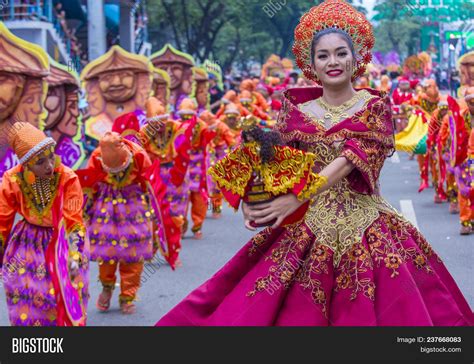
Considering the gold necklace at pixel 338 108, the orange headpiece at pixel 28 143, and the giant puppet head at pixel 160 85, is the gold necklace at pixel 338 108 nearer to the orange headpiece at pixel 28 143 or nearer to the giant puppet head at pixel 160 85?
the orange headpiece at pixel 28 143

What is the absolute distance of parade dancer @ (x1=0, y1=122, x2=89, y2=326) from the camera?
6211 mm

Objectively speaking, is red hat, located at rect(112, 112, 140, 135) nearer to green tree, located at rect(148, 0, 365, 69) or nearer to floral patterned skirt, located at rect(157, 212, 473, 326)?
floral patterned skirt, located at rect(157, 212, 473, 326)

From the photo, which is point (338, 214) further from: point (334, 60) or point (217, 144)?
point (217, 144)

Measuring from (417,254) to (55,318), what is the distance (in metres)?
2.67

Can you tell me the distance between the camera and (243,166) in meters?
4.20

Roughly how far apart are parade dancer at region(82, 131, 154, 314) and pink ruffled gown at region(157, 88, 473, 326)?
12.8 ft

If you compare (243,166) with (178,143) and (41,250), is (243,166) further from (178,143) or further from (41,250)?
(178,143)

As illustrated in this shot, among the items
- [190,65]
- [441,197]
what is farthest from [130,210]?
[190,65]

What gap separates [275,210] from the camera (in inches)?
165

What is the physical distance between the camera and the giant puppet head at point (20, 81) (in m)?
8.77

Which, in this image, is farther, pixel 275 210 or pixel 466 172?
pixel 466 172

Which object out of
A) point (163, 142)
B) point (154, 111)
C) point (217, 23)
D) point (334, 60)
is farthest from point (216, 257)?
point (217, 23)

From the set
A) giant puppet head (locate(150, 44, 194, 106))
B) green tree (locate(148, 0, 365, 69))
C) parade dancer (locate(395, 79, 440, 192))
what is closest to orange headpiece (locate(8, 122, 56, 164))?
parade dancer (locate(395, 79, 440, 192))

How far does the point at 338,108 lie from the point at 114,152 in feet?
12.7
